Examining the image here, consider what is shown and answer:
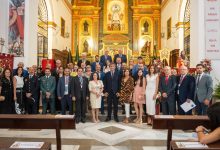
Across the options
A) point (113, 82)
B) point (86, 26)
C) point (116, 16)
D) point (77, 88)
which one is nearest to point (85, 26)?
point (86, 26)

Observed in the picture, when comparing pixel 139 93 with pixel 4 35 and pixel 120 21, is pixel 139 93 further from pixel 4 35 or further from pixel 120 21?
pixel 120 21

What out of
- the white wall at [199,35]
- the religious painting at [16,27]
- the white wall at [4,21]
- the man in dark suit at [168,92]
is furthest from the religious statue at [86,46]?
the man in dark suit at [168,92]

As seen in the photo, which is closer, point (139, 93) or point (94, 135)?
point (94, 135)

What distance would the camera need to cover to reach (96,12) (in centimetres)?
1947

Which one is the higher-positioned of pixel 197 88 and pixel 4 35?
pixel 4 35

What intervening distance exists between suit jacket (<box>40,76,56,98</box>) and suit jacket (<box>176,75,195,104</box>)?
11.1 feet

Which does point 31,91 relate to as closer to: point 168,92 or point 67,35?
point 168,92

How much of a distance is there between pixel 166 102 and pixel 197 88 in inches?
33.4

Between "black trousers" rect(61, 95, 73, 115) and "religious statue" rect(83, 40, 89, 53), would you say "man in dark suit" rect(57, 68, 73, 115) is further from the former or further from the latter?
"religious statue" rect(83, 40, 89, 53)

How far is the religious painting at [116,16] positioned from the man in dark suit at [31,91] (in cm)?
1204

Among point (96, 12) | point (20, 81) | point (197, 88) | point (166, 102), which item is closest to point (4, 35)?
point (20, 81)

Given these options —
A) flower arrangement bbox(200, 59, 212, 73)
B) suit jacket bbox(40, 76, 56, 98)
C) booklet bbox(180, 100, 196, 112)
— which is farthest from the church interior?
suit jacket bbox(40, 76, 56, 98)

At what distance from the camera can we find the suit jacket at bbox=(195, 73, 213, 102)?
6609mm

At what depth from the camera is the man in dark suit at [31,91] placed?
7789mm
